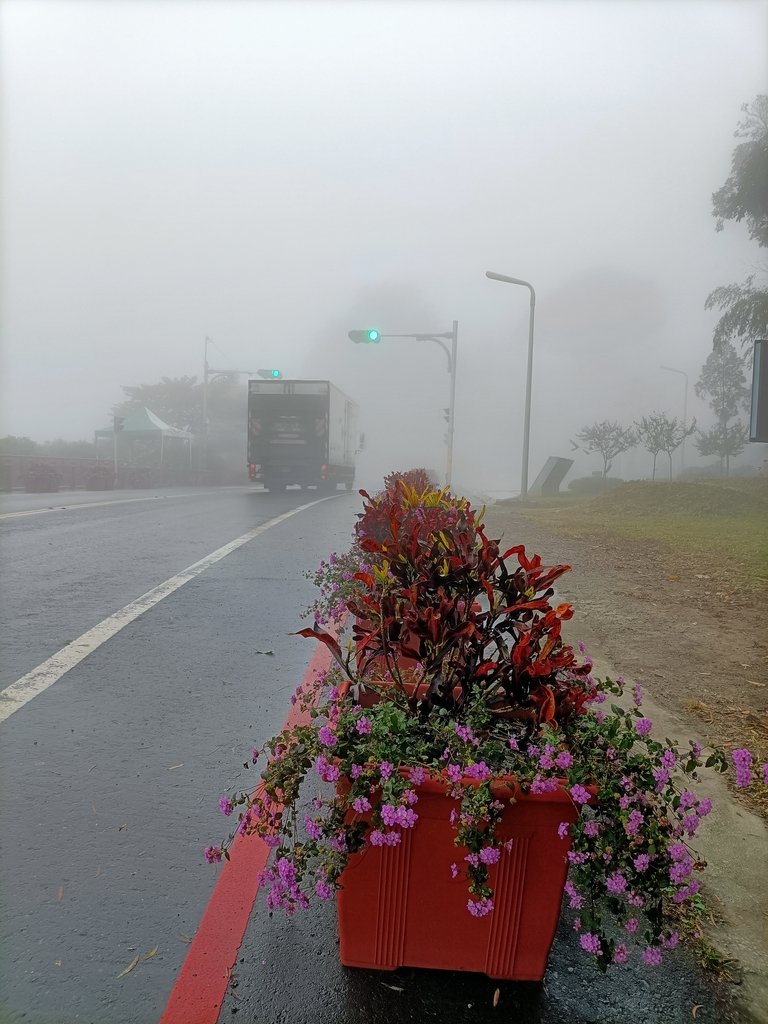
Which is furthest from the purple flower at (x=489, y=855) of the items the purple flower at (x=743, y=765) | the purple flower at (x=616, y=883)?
the purple flower at (x=743, y=765)

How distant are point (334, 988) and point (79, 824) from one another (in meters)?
1.35

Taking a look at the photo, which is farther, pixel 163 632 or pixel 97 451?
pixel 97 451

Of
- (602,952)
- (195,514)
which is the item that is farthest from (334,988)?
(195,514)

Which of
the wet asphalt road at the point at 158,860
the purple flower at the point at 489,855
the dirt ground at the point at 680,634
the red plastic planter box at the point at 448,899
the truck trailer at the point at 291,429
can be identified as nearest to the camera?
the purple flower at the point at 489,855

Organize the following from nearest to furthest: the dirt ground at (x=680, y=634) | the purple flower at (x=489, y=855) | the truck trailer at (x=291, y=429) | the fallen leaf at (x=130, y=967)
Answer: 1. the purple flower at (x=489, y=855)
2. the fallen leaf at (x=130, y=967)
3. the dirt ground at (x=680, y=634)
4. the truck trailer at (x=291, y=429)

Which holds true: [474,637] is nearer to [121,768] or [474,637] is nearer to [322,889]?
[322,889]

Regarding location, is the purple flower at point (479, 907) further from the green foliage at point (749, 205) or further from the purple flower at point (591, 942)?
the green foliage at point (749, 205)

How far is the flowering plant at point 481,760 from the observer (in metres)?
1.88

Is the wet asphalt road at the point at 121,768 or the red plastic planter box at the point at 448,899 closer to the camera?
the red plastic planter box at the point at 448,899

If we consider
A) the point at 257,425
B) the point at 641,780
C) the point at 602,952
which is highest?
the point at 257,425

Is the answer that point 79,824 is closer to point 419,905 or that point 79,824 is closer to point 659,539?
point 419,905

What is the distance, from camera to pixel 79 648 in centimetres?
556

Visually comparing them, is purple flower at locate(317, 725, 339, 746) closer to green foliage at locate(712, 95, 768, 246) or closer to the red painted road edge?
the red painted road edge

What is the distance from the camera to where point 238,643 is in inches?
233
